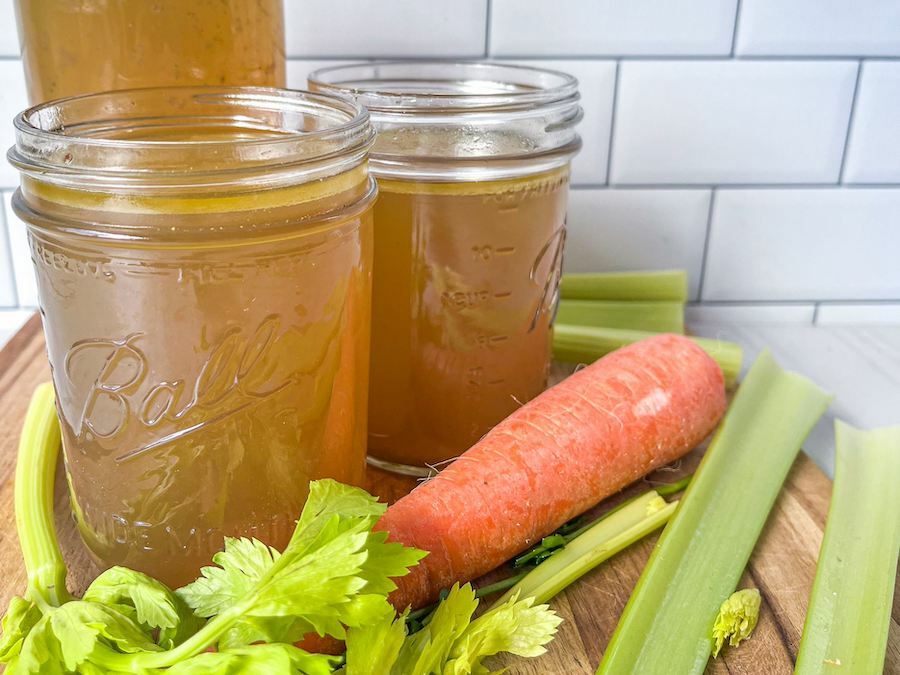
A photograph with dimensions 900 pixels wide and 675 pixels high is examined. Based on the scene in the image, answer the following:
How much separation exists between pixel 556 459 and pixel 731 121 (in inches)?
24.6

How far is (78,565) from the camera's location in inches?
28.1

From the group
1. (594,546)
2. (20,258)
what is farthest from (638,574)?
(20,258)

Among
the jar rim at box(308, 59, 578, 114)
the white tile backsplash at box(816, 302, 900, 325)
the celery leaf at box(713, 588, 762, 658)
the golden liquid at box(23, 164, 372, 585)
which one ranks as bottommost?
the white tile backsplash at box(816, 302, 900, 325)

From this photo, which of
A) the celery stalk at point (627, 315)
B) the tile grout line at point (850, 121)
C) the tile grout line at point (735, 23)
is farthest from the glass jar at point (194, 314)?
the tile grout line at point (850, 121)

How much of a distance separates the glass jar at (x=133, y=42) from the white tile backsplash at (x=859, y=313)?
0.95 metres

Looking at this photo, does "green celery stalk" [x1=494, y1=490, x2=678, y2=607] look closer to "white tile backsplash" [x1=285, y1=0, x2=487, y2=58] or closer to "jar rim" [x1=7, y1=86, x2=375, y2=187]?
"jar rim" [x1=7, y1=86, x2=375, y2=187]

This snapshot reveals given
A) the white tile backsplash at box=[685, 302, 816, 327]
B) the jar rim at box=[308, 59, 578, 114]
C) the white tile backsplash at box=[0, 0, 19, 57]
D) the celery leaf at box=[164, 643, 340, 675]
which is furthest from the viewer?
the white tile backsplash at box=[685, 302, 816, 327]

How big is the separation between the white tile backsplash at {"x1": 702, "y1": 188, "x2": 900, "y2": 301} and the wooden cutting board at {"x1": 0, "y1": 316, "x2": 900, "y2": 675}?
1.40 feet

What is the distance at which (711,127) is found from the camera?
1.17m

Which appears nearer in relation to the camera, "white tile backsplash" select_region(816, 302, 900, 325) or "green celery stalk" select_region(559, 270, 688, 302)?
"green celery stalk" select_region(559, 270, 688, 302)

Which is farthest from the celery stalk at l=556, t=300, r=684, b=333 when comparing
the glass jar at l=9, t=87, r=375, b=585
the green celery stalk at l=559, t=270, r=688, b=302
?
the glass jar at l=9, t=87, r=375, b=585

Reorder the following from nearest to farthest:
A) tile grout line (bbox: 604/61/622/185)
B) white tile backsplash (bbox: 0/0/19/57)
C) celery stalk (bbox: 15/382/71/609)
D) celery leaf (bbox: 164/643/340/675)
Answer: celery leaf (bbox: 164/643/340/675)
celery stalk (bbox: 15/382/71/609)
white tile backsplash (bbox: 0/0/19/57)
tile grout line (bbox: 604/61/622/185)

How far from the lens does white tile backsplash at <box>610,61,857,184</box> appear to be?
113 centimetres

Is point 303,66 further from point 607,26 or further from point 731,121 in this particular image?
point 731,121
